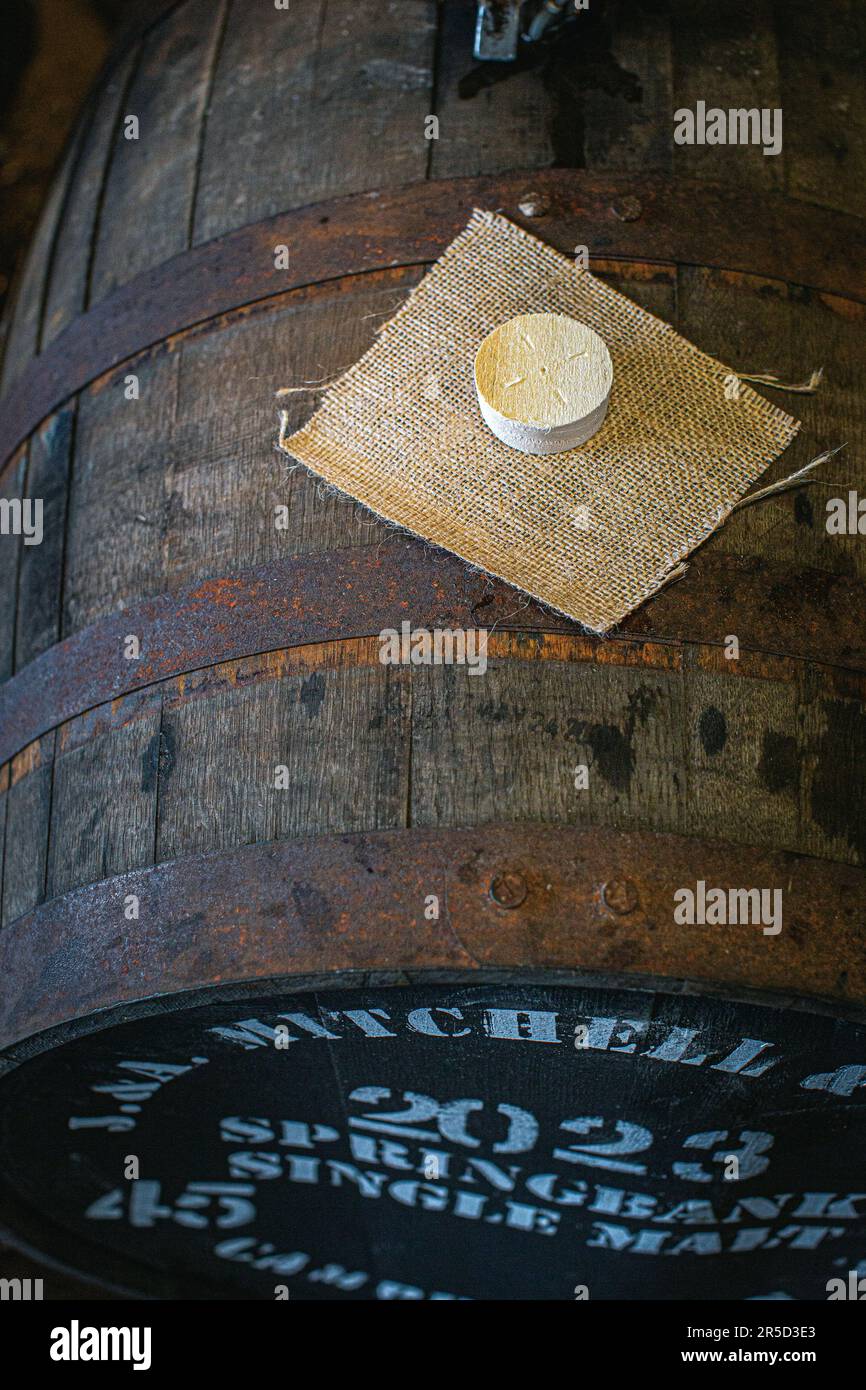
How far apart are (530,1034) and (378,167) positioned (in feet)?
4.46

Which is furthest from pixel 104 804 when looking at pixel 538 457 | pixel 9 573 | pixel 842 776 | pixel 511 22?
pixel 511 22

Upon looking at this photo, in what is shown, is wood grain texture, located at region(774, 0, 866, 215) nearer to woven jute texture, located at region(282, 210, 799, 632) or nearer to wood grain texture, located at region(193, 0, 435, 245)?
woven jute texture, located at region(282, 210, 799, 632)

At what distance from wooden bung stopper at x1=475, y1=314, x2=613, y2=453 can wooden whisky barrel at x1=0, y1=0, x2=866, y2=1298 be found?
184 mm

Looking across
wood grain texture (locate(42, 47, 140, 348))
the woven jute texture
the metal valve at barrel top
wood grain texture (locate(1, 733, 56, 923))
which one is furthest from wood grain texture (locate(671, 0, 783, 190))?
wood grain texture (locate(1, 733, 56, 923))

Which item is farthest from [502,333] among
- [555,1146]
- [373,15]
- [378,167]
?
[555,1146]

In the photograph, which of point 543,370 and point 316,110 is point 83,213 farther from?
point 543,370

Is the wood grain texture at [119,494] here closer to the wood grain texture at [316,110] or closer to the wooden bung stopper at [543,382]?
the wood grain texture at [316,110]

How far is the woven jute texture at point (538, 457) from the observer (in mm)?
1790

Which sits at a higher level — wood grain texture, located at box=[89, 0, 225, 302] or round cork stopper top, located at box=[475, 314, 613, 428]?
wood grain texture, located at box=[89, 0, 225, 302]

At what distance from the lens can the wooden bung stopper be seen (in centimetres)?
179

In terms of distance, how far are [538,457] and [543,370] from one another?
119mm

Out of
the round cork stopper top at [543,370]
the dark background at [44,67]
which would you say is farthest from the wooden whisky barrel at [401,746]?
the dark background at [44,67]

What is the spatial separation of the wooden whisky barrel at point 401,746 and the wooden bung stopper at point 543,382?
7.2 inches

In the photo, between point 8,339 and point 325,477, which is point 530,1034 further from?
point 8,339
